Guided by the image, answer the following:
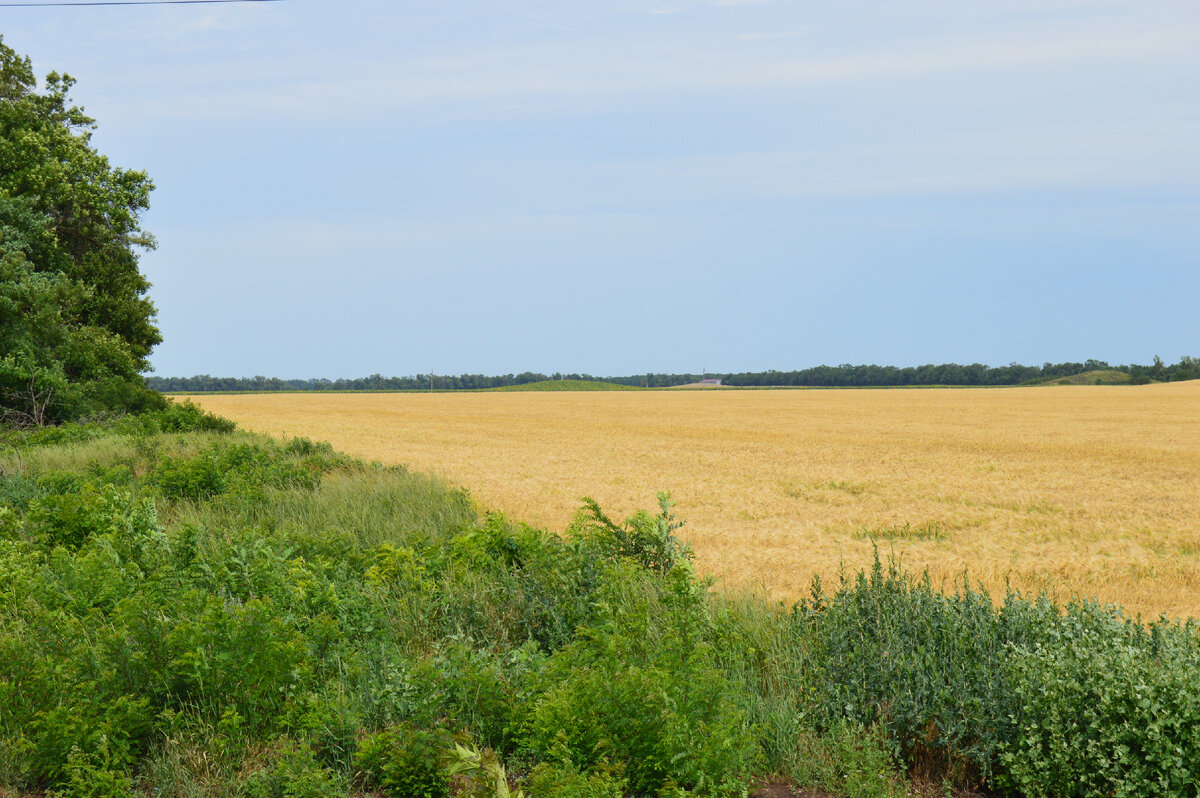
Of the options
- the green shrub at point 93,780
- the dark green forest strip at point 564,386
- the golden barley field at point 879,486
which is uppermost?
the dark green forest strip at point 564,386

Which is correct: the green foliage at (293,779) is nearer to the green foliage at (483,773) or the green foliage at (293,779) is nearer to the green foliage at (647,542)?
the green foliage at (483,773)

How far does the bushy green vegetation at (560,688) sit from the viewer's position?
4.18 metres

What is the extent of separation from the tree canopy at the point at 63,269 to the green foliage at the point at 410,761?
24.6 m

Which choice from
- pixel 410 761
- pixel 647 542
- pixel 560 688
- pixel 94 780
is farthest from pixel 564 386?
pixel 410 761

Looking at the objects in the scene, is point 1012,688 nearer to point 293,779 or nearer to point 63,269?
point 293,779

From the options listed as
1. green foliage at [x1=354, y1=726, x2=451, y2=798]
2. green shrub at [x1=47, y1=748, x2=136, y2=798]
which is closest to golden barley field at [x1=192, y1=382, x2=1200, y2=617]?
green foliage at [x1=354, y1=726, x2=451, y2=798]

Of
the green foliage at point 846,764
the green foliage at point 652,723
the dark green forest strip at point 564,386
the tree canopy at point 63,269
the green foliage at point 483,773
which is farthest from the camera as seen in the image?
the dark green forest strip at point 564,386

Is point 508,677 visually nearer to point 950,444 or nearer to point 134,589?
point 134,589

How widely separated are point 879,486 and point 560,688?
1868 cm

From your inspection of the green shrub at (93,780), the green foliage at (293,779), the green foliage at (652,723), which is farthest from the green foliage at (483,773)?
the green shrub at (93,780)

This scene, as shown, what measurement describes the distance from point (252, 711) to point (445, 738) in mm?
1296

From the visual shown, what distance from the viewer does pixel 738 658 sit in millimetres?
5062

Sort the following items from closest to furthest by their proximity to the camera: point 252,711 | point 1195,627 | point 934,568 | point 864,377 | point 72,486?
point 252,711 < point 1195,627 < point 934,568 < point 72,486 < point 864,377

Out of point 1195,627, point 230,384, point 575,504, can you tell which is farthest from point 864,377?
point 1195,627
